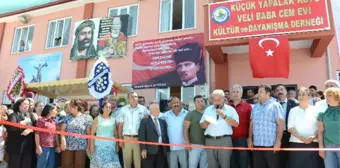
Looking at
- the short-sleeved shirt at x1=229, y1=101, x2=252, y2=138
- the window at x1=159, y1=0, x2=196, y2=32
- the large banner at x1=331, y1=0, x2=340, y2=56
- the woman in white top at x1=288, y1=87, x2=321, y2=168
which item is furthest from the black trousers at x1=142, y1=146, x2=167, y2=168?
the large banner at x1=331, y1=0, x2=340, y2=56

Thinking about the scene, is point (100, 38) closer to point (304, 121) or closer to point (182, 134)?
point (182, 134)

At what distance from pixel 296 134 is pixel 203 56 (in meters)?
5.16

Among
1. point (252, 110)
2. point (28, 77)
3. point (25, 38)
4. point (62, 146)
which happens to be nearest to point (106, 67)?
point (62, 146)

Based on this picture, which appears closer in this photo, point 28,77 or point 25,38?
point 28,77

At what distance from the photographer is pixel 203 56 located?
8.70m

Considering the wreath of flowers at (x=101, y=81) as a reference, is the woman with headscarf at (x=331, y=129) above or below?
below

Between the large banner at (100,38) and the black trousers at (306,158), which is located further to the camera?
the large banner at (100,38)

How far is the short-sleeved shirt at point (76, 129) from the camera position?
4680 millimetres

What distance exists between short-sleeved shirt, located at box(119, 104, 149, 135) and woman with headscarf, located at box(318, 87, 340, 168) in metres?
2.72

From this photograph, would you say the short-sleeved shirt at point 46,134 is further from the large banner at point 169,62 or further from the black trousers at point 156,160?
the large banner at point 169,62

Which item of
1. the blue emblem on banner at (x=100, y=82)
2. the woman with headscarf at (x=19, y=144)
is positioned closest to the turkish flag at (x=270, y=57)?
the blue emblem on banner at (x=100, y=82)

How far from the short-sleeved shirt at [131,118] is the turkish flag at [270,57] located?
3.40 metres

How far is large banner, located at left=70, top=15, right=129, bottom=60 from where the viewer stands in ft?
33.2

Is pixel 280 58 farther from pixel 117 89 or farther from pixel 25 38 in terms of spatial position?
pixel 25 38
